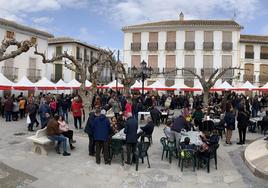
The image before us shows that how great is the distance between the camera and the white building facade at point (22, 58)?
29438mm

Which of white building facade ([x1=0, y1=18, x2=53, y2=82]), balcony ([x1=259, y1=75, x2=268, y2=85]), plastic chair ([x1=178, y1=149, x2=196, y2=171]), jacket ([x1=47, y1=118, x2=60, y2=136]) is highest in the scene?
white building facade ([x1=0, y1=18, x2=53, y2=82])

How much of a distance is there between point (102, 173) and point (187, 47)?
31.5m

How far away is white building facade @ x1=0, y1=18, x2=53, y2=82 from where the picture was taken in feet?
96.6

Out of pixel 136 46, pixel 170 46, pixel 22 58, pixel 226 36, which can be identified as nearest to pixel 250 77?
pixel 226 36

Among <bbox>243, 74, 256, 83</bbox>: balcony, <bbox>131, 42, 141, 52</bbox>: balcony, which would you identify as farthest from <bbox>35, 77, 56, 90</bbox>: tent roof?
<bbox>243, 74, 256, 83</bbox>: balcony

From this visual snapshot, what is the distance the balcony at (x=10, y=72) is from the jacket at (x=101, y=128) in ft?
74.3

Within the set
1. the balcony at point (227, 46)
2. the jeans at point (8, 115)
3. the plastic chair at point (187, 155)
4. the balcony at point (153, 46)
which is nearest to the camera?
the plastic chair at point (187, 155)

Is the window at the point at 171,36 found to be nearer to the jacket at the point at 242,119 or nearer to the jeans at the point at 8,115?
the jeans at the point at 8,115

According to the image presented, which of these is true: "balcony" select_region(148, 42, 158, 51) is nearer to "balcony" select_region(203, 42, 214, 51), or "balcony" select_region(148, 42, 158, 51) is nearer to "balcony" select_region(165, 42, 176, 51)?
"balcony" select_region(165, 42, 176, 51)

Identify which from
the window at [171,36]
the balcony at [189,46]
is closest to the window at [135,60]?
the window at [171,36]

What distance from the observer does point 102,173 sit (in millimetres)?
8219

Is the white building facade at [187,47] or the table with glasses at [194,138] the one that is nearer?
the table with glasses at [194,138]

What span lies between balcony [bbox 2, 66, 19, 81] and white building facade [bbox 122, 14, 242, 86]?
45.9 feet

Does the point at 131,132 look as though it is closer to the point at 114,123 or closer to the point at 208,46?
the point at 114,123
